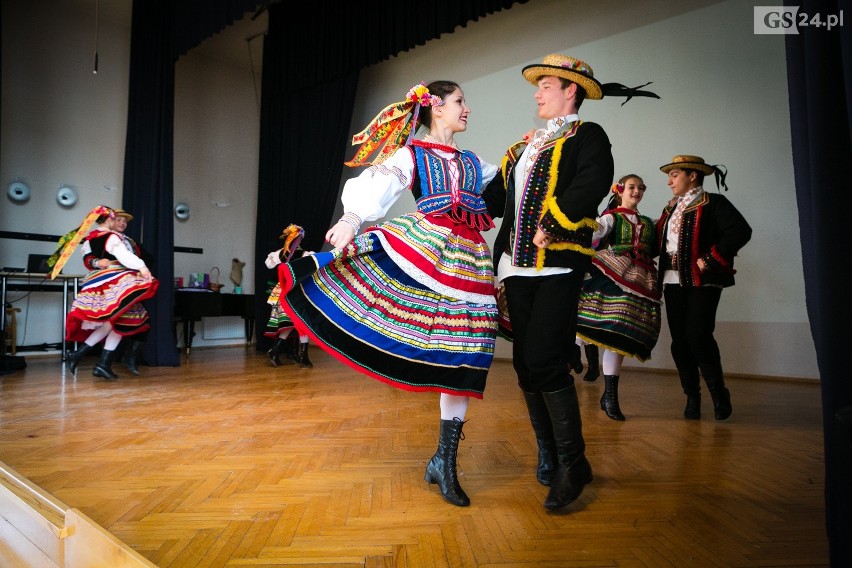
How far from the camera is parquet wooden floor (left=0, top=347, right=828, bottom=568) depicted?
145cm

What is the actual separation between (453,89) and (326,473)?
150 cm

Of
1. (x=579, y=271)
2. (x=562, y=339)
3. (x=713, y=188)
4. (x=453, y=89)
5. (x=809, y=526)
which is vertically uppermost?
(x=713, y=188)

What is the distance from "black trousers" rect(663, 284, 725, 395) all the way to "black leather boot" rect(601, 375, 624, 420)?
0.41 m

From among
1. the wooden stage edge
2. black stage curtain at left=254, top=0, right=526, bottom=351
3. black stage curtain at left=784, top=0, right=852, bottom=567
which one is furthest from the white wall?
the wooden stage edge

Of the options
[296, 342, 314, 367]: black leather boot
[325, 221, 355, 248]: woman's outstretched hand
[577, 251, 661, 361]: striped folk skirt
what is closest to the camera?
[325, 221, 355, 248]: woman's outstretched hand

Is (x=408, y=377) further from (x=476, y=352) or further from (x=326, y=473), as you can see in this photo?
(x=326, y=473)

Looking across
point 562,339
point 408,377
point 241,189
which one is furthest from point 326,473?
point 241,189

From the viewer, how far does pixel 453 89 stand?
2.01 metres

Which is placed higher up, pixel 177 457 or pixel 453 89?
pixel 453 89

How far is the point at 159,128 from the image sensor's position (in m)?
5.97

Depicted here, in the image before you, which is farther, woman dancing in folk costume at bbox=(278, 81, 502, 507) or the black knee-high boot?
the black knee-high boot

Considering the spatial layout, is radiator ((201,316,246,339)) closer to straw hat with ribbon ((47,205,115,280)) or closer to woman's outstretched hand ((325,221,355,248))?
straw hat with ribbon ((47,205,115,280))

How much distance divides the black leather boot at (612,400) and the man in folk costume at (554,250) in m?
1.21

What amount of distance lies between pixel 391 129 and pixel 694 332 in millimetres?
2064
